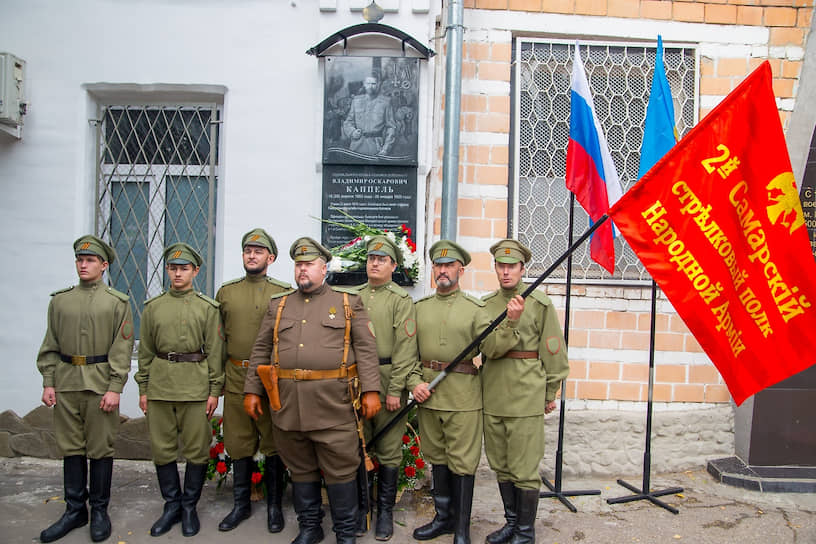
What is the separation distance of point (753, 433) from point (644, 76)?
10.7ft

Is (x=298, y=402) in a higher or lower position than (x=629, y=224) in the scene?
lower

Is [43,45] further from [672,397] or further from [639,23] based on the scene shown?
[672,397]

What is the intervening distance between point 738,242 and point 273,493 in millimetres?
3277

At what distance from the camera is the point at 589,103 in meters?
4.83

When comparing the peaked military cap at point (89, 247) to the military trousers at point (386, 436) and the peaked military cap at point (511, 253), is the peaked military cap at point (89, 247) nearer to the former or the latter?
the military trousers at point (386, 436)

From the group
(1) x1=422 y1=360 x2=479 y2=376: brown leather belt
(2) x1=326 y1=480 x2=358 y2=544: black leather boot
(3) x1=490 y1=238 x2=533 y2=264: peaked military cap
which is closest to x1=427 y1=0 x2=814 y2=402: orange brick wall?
(3) x1=490 y1=238 x2=533 y2=264: peaked military cap

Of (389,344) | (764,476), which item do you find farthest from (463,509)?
(764,476)

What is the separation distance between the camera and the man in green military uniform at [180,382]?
4.23m

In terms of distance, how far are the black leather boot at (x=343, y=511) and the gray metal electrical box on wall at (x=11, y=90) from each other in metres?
4.07

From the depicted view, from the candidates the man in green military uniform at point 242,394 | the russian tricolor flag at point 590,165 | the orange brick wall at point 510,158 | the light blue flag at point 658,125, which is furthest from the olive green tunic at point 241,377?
the light blue flag at point 658,125

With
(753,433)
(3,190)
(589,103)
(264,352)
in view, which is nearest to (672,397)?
(753,433)

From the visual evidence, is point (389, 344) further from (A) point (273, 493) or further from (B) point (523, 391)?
(A) point (273, 493)

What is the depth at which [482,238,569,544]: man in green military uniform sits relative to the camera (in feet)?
13.4

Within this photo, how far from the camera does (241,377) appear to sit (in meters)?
4.43
